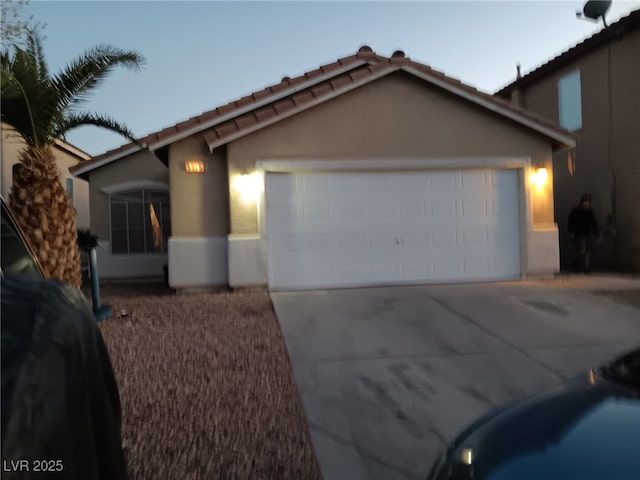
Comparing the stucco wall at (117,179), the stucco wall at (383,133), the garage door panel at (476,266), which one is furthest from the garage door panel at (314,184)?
the stucco wall at (117,179)

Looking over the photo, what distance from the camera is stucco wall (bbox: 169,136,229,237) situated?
398 inches

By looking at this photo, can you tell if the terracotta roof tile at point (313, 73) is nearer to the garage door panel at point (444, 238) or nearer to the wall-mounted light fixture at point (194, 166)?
the wall-mounted light fixture at point (194, 166)

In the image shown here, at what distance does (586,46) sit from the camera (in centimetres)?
1265

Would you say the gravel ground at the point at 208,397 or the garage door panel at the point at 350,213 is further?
the garage door panel at the point at 350,213

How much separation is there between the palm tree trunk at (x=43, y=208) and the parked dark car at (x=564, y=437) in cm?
658

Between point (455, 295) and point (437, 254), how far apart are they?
1.33 meters

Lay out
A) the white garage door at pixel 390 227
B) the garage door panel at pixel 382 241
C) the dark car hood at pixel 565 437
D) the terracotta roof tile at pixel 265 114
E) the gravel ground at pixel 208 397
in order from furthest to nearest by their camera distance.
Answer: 1. the garage door panel at pixel 382 241
2. the white garage door at pixel 390 227
3. the terracotta roof tile at pixel 265 114
4. the gravel ground at pixel 208 397
5. the dark car hood at pixel 565 437

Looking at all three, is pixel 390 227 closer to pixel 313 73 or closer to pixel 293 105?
pixel 293 105

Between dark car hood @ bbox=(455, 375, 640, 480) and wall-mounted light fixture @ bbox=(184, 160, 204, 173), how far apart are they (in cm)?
805

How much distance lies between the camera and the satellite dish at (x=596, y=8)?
1220 centimetres

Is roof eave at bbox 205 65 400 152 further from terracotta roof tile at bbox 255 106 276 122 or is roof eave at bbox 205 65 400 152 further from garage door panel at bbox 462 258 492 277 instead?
garage door panel at bbox 462 258 492 277

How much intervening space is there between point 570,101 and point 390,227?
6.86 metres

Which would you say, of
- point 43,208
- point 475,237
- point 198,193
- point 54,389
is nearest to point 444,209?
point 475,237

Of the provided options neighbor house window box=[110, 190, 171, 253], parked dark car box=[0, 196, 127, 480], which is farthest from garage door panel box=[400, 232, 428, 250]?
parked dark car box=[0, 196, 127, 480]
